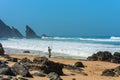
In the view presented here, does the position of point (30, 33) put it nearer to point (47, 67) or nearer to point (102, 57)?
point (102, 57)

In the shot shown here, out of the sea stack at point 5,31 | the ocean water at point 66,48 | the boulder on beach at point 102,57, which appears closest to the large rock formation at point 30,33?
the sea stack at point 5,31

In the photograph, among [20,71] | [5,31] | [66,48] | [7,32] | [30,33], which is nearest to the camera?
[20,71]

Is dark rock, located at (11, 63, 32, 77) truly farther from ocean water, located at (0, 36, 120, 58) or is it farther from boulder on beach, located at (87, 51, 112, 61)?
ocean water, located at (0, 36, 120, 58)

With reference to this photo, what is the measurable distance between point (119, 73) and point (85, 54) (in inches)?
669

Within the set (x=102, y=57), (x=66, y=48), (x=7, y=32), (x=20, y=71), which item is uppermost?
(x=7, y=32)

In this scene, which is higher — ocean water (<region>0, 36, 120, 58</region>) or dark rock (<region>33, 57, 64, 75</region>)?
ocean water (<region>0, 36, 120, 58</region>)

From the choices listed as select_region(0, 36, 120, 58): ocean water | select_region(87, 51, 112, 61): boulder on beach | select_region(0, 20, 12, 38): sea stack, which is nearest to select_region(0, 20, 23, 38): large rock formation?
select_region(0, 20, 12, 38): sea stack

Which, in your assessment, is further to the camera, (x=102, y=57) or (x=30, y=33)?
(x=30, y=33)

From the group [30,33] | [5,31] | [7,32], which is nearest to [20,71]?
[30,33]

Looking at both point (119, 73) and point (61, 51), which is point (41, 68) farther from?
point (61, 51)

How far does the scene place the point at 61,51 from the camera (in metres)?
40.5

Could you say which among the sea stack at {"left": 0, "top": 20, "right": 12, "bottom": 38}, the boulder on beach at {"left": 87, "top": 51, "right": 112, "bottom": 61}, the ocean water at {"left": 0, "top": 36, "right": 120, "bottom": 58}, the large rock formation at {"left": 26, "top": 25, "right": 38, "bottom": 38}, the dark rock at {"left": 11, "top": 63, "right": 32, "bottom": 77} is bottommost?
the dark rock at {"left": 11, "top": 63, "right": 32, "bottom": 77}

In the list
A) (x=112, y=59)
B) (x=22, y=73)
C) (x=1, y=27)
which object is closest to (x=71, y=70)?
(x=22, y=73)

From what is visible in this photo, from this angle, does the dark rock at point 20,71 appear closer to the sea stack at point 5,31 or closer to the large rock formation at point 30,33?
the large rock formation at point 30,33
